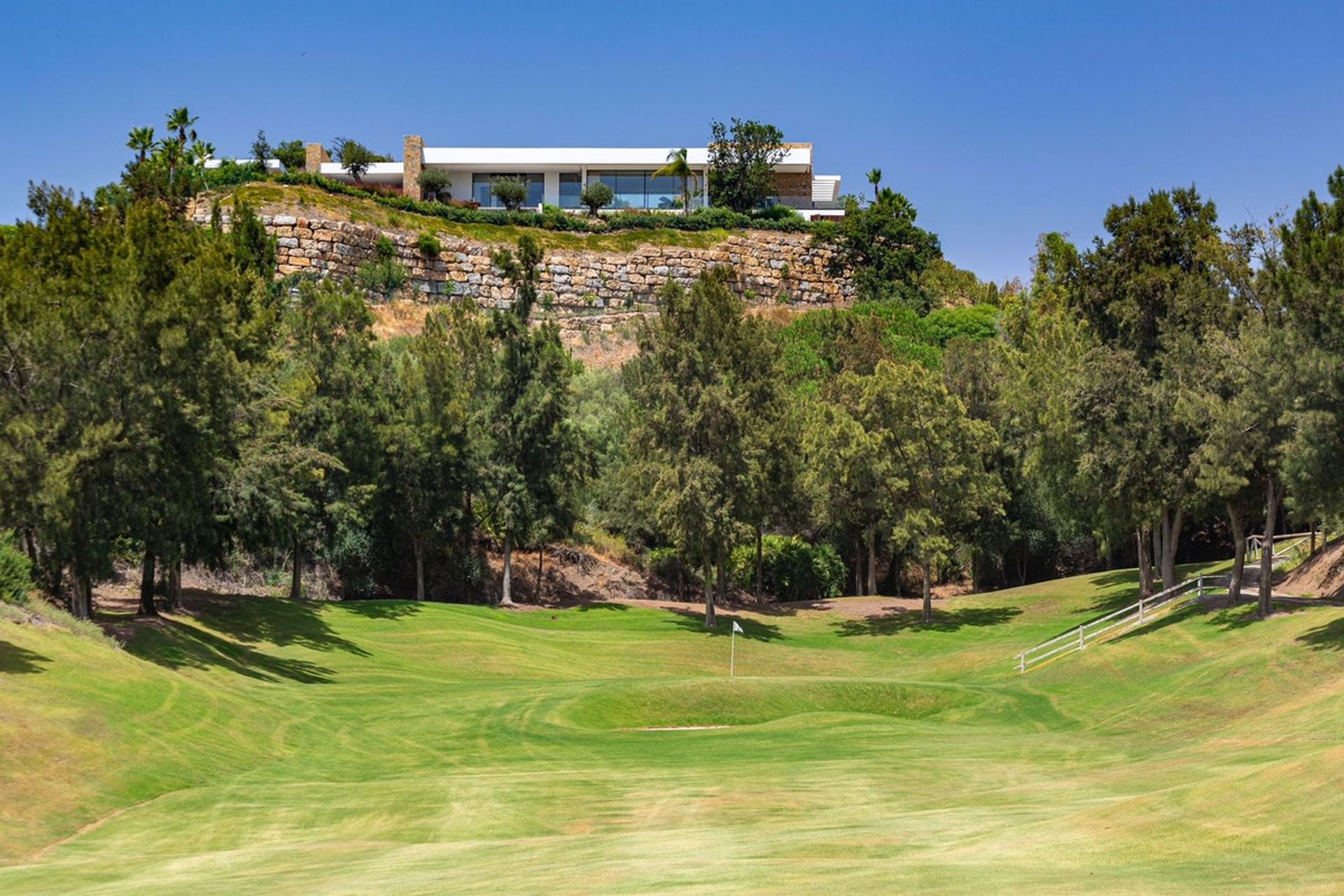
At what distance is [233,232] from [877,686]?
36415mm

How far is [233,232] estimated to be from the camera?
6200cm

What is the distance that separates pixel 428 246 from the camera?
328ft

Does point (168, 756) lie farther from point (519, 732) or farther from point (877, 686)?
point (877, 686)

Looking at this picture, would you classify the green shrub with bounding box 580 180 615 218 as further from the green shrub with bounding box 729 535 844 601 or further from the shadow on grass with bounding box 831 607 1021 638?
the shadow on grass with bounding box 831 607 1021 638

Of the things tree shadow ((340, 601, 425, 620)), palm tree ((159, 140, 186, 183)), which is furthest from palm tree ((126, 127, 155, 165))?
tree shadow ((340, 601, 425, 620))

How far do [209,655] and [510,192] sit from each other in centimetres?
7260

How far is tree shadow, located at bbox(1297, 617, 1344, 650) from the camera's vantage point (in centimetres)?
3709

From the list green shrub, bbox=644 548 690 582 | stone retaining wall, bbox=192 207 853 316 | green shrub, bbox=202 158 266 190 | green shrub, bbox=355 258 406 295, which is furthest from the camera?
green shrub, bbox=202 158 266 190

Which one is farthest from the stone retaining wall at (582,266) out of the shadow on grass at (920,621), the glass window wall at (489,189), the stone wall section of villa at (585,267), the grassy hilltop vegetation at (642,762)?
the grassy hilltop vegetation at (642,762)

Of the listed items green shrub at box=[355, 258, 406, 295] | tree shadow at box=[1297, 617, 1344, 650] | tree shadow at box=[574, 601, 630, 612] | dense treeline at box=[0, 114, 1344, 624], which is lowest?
tree shadow at box=[574, 601, 630, 612]

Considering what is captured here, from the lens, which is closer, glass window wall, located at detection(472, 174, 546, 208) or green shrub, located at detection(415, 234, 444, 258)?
green shrub, located at detection(415, 234, 444, 258)

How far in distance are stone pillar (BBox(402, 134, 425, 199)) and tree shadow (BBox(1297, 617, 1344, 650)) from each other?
84424 millimetres

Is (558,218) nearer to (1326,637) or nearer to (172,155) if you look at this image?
(172,155)

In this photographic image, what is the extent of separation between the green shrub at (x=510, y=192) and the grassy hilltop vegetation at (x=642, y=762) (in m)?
60.2
